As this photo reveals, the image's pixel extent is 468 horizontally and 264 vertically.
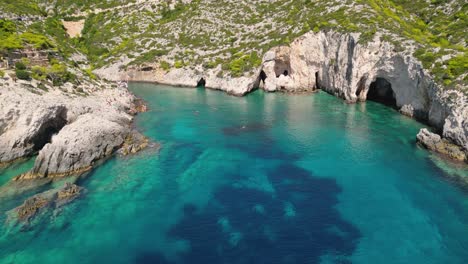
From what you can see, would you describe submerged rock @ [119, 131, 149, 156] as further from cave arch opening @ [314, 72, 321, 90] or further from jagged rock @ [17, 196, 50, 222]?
Result: cave arch opening @ [314, 72, 321, 90]

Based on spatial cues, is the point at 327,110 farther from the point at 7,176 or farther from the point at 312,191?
the point at 7,176

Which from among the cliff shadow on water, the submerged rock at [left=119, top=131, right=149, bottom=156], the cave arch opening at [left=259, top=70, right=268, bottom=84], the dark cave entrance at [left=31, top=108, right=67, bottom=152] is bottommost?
A: the cliff shadow on water

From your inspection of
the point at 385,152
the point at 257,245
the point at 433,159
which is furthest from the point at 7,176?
the point at 433,159

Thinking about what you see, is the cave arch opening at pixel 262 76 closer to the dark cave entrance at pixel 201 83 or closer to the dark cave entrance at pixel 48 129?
the dark cave entrance at pixel 201 83

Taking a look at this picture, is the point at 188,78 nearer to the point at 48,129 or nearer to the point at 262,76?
the point at 262,76

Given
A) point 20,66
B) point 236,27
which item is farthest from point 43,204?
point 236,27

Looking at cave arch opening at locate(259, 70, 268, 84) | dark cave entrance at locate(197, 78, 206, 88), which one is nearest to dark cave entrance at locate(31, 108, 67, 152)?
dark cave entrance at locate(197, 78, 206, 88)
